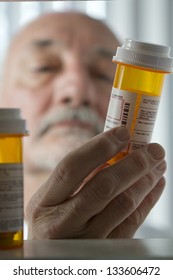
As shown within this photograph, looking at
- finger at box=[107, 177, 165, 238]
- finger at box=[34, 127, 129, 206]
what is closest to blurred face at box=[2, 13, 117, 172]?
finger at box=[107, 177, 165, 238]

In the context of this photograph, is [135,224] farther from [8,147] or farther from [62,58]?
[62,58]

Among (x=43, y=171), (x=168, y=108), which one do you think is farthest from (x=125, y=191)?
(x=168, y=108)

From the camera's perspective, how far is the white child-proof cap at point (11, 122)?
0.44 metres

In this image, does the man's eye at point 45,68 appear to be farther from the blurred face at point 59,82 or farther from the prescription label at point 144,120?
the prescription label at point 144,120

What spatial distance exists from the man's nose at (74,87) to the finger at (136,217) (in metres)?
1.14

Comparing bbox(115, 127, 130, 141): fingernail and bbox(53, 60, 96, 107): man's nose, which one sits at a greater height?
bbox(115, 127, 130, 141): fingernail

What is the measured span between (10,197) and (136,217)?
291 mm

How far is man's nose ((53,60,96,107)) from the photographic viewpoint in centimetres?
180

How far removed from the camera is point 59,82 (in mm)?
1791

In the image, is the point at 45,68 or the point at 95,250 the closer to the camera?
the point at 95,250

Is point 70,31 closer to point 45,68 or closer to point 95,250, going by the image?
point 45,68

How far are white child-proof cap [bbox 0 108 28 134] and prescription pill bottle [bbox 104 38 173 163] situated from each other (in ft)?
0.51

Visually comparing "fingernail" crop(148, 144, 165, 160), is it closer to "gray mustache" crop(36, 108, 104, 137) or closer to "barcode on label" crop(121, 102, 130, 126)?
"barcode on label" crop(121, 102, 130, 126)

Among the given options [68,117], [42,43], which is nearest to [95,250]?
[68,117]
